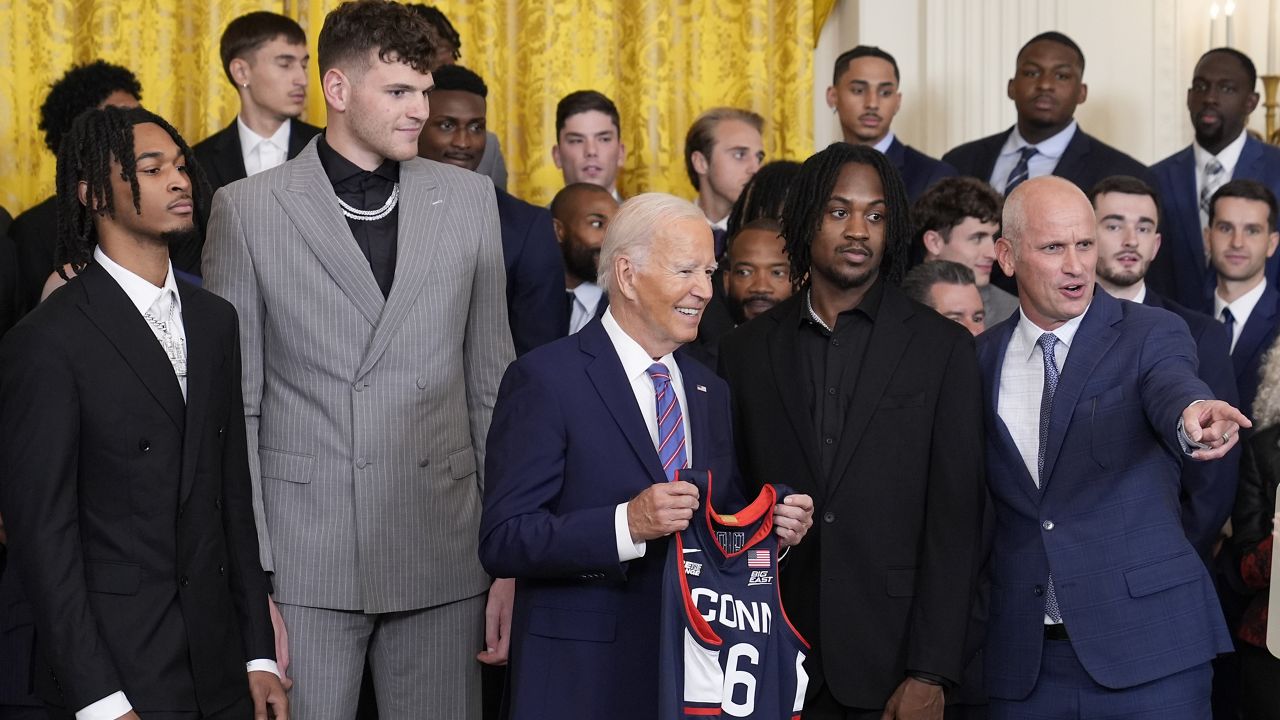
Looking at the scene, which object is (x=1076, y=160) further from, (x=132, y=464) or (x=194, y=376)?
(x=132, y=464)

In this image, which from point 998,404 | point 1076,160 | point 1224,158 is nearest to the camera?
point 998,404

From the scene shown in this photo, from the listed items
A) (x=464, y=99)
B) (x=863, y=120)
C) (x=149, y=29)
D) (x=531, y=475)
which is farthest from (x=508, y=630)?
(x=149, y=29)

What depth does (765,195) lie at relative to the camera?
5.11 m

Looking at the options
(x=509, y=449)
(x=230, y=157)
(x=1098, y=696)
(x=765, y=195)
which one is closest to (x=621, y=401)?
(x=509, y=449)

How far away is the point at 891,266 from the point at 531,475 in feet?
3.73

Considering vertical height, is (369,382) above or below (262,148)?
below

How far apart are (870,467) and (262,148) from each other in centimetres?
298

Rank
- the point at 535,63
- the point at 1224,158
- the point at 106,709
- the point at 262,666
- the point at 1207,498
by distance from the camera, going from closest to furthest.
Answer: the point at 106,709 < the point at 262,666 < the point at 1207,498 < the point at 1224,158 < the point at 535,63

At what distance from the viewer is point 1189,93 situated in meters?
6.15

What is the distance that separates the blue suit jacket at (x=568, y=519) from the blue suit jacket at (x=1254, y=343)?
2.72 metres

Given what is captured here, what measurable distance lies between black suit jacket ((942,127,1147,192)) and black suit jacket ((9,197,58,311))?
3196mm

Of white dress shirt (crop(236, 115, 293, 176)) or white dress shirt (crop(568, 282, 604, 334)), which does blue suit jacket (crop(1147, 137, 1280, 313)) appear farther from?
white dress shirt (crop(236, 115, 293, 176))

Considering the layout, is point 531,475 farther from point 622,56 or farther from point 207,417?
point 622,56

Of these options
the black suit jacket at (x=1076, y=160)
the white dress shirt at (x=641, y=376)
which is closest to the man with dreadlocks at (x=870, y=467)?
the white dress shirt at (x=641, y=376)
